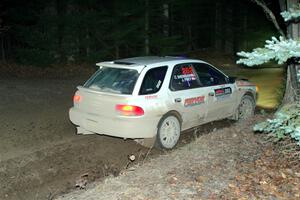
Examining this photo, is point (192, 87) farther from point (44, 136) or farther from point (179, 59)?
point (44, 136)

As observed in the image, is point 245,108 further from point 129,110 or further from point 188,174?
point 188,174

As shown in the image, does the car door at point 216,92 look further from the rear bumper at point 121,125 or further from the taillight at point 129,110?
the taillight at point 129,110

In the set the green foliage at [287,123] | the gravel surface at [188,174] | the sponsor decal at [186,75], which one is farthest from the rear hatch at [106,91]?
the green foliage at [287,123]

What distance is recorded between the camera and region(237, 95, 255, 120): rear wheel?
35.1 ft

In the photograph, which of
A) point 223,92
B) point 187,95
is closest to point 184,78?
point 187,95

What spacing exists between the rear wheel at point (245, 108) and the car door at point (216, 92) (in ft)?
1.37

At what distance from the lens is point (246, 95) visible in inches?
423

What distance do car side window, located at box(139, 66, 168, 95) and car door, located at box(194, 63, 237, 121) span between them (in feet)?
3.59

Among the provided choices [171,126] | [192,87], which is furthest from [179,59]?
[171,126]

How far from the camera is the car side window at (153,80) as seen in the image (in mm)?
8375

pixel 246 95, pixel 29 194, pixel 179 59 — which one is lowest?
pixel 29 194

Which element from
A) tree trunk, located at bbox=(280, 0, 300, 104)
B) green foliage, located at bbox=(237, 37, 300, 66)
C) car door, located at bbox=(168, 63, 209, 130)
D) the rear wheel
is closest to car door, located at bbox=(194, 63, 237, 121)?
car door, located at bbox=(168, 63, 209, 130)

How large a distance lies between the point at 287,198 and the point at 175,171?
165 cm

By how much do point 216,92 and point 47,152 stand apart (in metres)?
3.66
